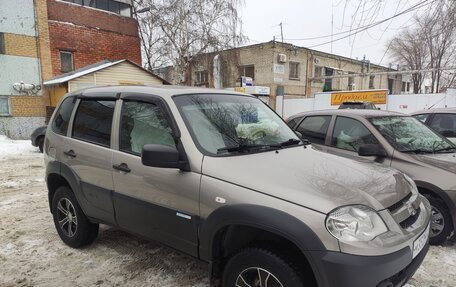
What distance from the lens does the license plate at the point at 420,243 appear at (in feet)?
7.95

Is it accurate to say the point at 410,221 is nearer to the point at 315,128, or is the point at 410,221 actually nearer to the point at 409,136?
the point at 409,136

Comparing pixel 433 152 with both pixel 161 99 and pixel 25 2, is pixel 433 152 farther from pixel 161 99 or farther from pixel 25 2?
pixel 25 2

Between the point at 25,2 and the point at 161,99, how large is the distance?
614 inches

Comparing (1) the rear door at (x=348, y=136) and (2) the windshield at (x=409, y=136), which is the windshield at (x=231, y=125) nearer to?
(1) the rear door at (x=348, y=136)

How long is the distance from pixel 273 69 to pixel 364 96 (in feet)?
22.7

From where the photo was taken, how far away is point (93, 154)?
3.51 meters

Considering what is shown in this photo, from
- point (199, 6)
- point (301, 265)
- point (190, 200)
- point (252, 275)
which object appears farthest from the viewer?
point (199, 6)

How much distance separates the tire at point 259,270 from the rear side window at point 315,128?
3.14 m

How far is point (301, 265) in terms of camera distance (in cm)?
228

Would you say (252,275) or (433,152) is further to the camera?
(433,152)

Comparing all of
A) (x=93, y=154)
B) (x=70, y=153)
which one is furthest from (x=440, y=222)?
(x=70, y=153)

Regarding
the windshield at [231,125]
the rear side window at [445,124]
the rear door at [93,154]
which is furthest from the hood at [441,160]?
the rear door at [93,154]

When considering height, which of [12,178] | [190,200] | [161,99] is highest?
[161,99]

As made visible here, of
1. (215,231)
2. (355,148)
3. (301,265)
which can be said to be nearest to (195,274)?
(215,231)
